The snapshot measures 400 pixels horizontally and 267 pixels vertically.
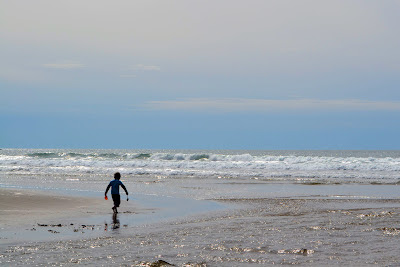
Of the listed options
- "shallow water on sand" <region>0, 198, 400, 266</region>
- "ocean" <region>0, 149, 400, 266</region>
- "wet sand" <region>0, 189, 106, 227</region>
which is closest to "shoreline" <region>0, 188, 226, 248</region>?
"wet sand" <region>0, 189, 106, 227</region>

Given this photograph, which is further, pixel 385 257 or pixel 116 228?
pixel 116 228

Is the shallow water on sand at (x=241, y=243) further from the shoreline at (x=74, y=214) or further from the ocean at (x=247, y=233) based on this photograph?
the shoreline at (x=74, y=214)

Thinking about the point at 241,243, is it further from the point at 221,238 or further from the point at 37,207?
the point at 37,207

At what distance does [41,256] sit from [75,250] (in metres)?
0.68

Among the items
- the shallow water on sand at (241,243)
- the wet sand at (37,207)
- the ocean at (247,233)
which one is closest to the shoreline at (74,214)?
the wet sand at (37,207)

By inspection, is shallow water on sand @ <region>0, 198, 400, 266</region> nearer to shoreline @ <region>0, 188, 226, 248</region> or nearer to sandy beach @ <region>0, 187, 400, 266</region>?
sandy beach @ <region>0, 187, 400, 266</region>


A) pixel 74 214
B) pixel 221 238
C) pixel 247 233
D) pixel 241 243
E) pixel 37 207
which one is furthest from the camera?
pixel 37 207

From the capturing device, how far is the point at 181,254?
903 centimetres

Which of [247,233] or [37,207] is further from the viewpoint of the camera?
[37,207]

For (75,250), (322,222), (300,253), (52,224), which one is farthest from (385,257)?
(52,224)

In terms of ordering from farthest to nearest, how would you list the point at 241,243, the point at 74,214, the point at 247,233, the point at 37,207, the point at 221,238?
the point at 37,207 → the point at 74,214 → the point at 247,233 → the point at 221,238 → the point at 241,243

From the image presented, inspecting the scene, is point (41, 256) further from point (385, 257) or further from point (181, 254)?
point (385, 257)

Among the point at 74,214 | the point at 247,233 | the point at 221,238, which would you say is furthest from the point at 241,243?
the point at 74,214

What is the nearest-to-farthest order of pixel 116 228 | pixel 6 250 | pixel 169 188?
pixel 6 250
pixel 116 228
pixel 169 188
